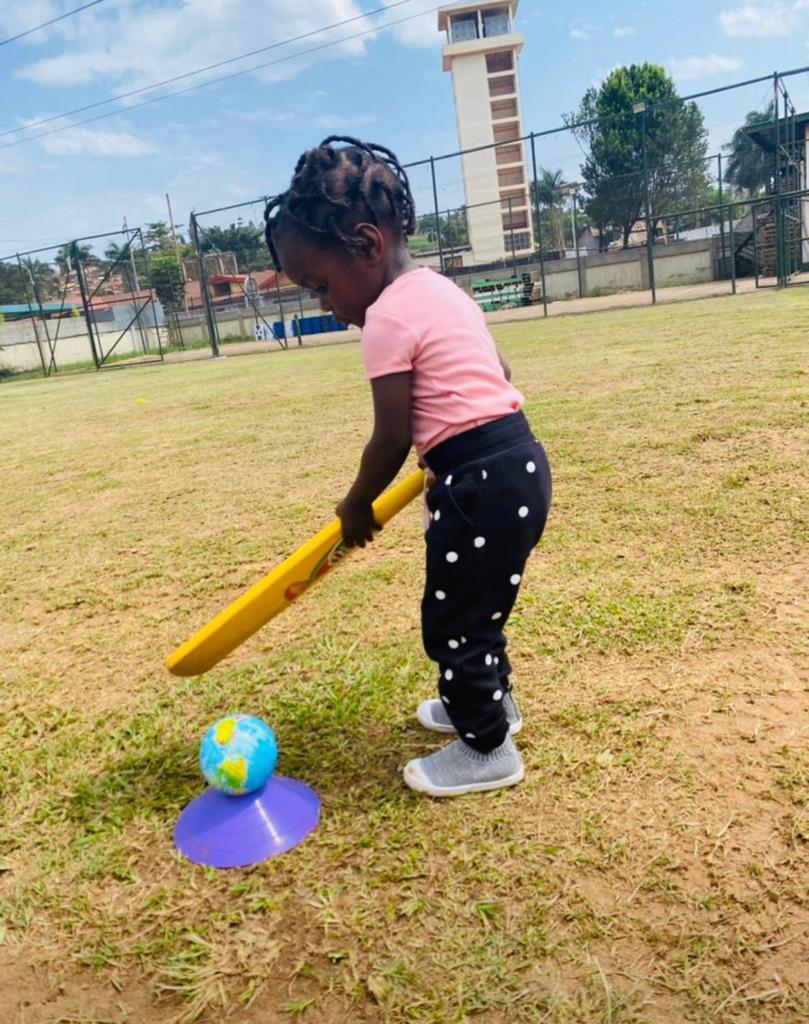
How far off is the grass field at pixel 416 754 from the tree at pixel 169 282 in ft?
85.5

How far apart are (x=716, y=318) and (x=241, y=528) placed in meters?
9.31

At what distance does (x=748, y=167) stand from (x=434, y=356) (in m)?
28.4

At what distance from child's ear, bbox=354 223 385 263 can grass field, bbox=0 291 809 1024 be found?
3.95 ft

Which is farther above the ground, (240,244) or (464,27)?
(464,27)

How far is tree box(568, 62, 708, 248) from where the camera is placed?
19.4 metres

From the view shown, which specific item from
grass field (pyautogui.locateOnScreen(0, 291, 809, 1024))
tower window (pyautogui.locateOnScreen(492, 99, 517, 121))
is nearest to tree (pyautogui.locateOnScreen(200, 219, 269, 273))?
grass field (pyautogui.locateOnScreen(0, 291, 809, 1024))

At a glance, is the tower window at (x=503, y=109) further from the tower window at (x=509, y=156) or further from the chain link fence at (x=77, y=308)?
the chain link fence at (x=77, y=308)

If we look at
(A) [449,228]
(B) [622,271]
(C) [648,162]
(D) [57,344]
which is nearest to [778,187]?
(C) [648,162]

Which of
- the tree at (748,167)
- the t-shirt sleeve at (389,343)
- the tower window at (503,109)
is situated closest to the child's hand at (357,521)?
the t-shirt sleeve at (389,343)

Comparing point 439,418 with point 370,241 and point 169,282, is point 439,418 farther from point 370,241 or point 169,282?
point 169,282

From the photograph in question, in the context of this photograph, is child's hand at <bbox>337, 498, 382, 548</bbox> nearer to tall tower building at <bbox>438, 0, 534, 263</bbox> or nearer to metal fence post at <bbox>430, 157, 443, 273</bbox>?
metal fence post at <bbox>430, 157, 443, 273</bbox>

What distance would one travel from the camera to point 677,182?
23.1 m

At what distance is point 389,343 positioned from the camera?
1593 millimetres

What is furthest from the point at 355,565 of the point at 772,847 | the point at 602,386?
the point at 602,386
